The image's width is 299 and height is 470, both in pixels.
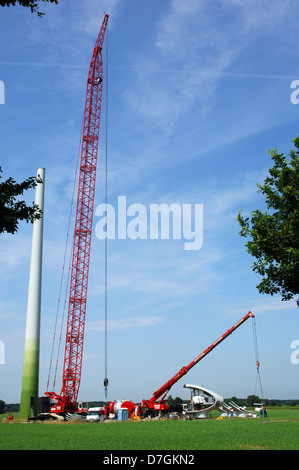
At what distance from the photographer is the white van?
203ft

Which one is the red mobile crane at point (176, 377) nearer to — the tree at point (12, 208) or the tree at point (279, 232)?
the tree at point (279, 232)

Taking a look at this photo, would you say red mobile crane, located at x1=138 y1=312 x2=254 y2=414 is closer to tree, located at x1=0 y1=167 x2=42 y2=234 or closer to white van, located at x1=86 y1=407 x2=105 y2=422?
white van, located at x1=86 y1=407 x2=105 y2=422

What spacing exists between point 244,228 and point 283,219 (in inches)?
93.0

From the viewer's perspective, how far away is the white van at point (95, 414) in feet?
203

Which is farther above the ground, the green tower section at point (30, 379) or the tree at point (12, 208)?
the tree at point (12, 208)

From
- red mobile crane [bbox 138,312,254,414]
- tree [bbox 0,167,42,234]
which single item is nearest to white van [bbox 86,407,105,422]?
red mobile crane [bbox 138,312,254,414]

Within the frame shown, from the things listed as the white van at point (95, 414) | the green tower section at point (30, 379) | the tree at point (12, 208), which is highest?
the tree at point (12, 208)

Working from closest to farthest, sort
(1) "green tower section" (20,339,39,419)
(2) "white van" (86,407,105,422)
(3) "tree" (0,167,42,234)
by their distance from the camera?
1. (3) "tree" (0,167,42,234)
2. (2) "white van" (86,407,105,422)
3. (1) "green tower section" (20,339,39,419)

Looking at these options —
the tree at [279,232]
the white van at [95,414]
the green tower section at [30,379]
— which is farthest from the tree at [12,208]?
the green tower section at [30,379]

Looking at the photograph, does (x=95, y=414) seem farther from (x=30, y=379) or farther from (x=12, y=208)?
(x=12, y=208)

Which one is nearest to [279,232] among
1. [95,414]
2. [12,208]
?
[12,208]

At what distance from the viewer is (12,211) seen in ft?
48.4

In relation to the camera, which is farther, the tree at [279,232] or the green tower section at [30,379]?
the green tower section at [30,379]
